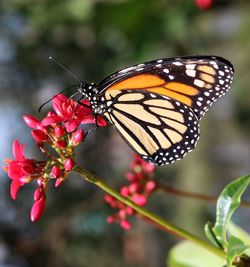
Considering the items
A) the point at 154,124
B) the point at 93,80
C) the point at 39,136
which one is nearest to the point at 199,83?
the point at 154,124

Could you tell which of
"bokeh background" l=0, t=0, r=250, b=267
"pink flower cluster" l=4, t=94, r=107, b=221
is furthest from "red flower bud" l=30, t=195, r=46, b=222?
"bokeh background" l=0, t=0, r=250, b=267

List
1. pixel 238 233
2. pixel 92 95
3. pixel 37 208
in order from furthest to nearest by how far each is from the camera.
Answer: pixel 92 95
pixel 238 233
pixel 37 208

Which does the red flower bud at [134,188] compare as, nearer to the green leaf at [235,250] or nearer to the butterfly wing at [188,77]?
the butterfly wing at [188,77]

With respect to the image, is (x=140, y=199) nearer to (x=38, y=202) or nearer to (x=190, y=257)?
(x=190, y=257)

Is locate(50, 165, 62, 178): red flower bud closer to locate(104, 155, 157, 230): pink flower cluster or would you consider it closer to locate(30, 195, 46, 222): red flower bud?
locate(30, 195, 46, 222): red flower bud

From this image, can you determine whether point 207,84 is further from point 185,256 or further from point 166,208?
point 166,208

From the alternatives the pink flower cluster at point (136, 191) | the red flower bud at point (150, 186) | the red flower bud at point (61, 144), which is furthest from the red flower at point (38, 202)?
the red flower bud at point (150, 186)
